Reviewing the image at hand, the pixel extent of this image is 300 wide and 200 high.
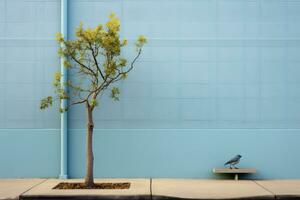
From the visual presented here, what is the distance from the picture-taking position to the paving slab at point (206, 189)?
9.74 meters

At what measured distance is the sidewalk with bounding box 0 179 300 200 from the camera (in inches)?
384

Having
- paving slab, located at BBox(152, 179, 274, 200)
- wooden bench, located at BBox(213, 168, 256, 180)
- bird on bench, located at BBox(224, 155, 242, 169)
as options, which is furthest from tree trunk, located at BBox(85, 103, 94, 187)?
bird on bench, located at BBox(224, 155, 242, 169)

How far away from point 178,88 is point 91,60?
2.13 meters

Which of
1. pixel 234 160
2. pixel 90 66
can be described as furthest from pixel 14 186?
pixel 234 160

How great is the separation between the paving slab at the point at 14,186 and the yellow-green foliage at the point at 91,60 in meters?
1.73

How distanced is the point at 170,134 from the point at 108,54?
2.59 m

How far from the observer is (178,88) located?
12.1 metres

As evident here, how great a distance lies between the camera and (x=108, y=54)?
1067 cm

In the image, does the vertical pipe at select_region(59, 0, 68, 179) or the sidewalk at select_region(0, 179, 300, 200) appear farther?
the vertical pipe at select_region(59, 0, 68, 179)

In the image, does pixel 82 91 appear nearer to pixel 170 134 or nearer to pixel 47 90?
pixel 47 90

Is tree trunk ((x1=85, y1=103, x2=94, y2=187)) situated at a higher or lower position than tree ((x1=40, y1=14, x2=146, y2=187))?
lower

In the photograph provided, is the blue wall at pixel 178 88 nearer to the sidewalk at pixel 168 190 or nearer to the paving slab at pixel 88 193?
the sidewalk at pixel 168 190

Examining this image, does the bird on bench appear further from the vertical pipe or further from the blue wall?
the vertical pipe

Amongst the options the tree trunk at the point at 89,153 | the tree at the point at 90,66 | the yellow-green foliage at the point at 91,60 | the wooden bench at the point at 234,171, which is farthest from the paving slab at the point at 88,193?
the wooden bench at the point at 234,171
